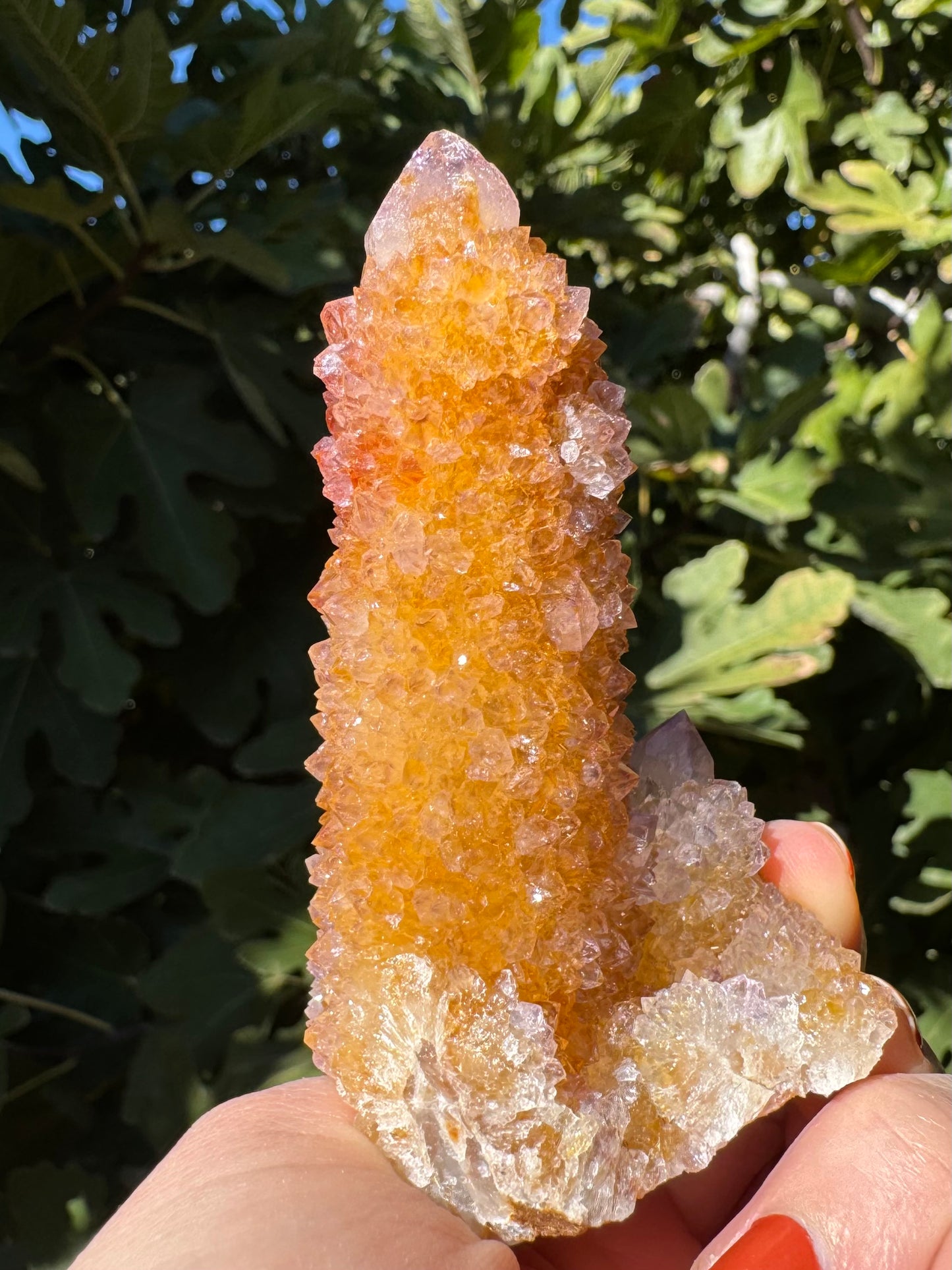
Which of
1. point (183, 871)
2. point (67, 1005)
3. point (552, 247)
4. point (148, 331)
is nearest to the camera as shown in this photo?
point (183, 871)

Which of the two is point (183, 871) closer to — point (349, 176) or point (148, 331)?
point (148, 331)

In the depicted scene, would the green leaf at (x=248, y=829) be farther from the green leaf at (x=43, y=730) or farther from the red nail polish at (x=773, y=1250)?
the red nail polish at (x=773, y=1250)

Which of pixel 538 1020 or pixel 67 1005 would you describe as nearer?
pixel 538 1020

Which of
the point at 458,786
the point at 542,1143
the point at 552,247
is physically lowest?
the point at 542,1143

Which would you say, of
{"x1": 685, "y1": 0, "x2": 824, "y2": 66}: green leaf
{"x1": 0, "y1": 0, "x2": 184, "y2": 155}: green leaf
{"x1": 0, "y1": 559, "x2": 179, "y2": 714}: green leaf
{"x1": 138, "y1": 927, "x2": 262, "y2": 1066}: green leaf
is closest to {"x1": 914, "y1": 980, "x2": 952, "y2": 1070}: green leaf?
{"x1": 685, "y1": 0, "x2": 824, "y2": 66}: green leaf

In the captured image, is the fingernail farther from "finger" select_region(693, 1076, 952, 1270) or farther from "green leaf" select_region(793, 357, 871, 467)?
"green leaf" select_region(793, 357, 871, 467)

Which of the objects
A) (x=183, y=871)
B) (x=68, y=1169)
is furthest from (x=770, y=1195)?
(x=68, y=1169)

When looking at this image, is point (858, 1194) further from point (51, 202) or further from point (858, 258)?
point (858, 258)

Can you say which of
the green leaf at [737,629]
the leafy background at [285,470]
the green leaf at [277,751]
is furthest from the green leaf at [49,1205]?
the green leaf at [737,629]
